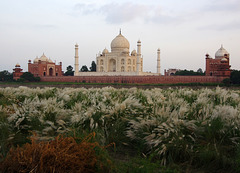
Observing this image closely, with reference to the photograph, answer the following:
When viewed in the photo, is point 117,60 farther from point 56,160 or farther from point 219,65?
point 56,160

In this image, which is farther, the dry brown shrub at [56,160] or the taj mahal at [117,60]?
the taj mahal at [117,60]

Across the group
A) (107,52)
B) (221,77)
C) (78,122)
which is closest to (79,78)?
(107,52)

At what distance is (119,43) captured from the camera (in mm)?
35375

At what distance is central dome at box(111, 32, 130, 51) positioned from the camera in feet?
116

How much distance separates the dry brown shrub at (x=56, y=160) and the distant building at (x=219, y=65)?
85.4 ft

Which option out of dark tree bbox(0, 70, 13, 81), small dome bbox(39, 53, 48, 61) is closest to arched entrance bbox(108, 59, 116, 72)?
small dome bbox(39, 53, 48, 61)

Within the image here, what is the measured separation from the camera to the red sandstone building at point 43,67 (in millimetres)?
35531

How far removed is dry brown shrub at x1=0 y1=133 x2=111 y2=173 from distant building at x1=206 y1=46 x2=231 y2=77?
26.0 m

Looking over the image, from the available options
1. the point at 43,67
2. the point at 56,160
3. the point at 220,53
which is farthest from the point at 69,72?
the point at 56,160

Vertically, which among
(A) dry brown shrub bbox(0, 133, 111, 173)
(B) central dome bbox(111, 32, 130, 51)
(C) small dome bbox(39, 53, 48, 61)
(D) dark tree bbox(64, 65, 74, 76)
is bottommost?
(A) dry brown shrub bbox(0, 133, 111, 173)

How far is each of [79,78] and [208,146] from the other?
90.4ft

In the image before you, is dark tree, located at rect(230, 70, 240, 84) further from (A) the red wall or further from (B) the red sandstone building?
(B) the red sandstone building

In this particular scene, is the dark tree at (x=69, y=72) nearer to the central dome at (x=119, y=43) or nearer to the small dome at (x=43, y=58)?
the small dome at (x=43, y=58)

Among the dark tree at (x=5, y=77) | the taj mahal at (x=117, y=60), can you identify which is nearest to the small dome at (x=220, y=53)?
the taj mahal at (x=117, y=60)
